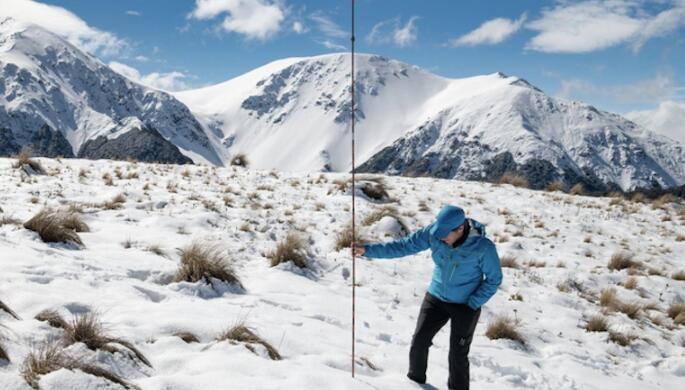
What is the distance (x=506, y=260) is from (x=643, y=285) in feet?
10.1

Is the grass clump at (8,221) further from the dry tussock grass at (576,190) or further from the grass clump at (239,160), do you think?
the dry tussock grass at (576,190)

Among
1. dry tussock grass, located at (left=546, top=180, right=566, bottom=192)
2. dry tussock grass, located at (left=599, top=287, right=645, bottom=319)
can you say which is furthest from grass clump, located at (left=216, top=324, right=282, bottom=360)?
dry tussock grass, located at (left=546, top=180, right=566, bottom=192)

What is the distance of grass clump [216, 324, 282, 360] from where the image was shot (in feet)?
17.9

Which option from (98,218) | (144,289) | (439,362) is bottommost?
(439,362)

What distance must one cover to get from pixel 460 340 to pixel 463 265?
83 cm

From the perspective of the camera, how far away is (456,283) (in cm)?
557

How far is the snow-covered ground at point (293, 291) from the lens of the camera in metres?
5.08

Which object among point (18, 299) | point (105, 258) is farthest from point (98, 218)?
point (18, 299)

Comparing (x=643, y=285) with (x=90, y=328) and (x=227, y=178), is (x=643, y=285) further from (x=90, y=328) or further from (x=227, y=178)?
(x=227, y=178)

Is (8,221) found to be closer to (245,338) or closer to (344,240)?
(245,338)

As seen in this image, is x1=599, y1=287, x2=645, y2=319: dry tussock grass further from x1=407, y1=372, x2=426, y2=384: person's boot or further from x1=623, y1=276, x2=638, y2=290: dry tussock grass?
x1=407, y1=372, x2=426, y2=384: person's boot

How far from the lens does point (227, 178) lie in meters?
17.9

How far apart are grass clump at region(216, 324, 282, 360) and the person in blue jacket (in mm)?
1454

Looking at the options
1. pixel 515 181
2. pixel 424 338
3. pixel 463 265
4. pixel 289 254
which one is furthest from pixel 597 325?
pixel 515 181
